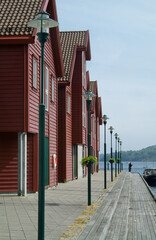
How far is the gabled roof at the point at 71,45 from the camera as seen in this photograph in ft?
88.5

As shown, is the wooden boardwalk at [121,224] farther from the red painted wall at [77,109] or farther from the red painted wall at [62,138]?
the red painted wall at [77,109]

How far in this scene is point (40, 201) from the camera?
24.2 ft

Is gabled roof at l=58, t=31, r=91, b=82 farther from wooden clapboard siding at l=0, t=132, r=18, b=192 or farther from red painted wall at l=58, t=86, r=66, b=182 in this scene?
wooden clapboard siding at l=0, t=132, r=18, b=192

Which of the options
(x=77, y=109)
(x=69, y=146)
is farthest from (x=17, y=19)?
(x=77, y=109)

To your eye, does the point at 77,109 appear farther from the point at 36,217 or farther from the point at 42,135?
the point at 42,135

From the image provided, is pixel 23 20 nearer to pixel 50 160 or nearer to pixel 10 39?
pixel 10 39

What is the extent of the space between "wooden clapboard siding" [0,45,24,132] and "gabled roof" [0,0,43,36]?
0.66 m

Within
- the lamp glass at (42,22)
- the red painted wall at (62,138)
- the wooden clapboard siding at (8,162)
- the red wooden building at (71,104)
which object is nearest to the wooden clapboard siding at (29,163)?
the wooden clapboard siding at (8,162)

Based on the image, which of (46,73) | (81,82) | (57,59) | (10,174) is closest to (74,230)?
(10,174)

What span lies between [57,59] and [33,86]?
6310mm

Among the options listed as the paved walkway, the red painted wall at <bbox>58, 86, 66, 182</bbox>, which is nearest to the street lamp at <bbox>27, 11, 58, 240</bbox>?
the paved walkway

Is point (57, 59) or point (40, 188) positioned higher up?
point (57, 59)

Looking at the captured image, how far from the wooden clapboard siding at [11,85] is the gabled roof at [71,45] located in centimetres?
946

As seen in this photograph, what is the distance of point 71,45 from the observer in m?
29.3
